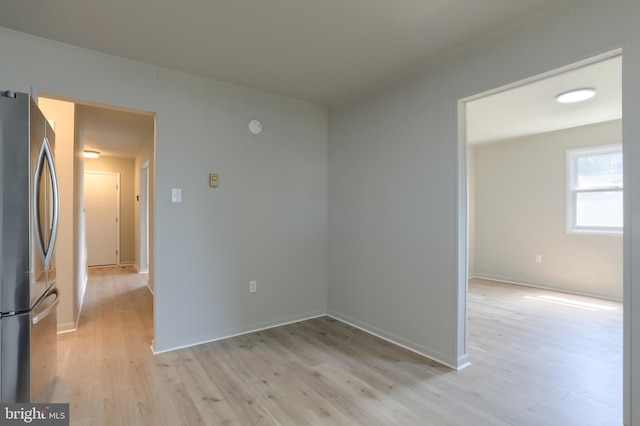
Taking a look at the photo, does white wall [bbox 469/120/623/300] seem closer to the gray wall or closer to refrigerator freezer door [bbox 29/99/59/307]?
the gray wall

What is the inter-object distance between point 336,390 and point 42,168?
227 centimetres

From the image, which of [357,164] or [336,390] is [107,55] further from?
[336,390]

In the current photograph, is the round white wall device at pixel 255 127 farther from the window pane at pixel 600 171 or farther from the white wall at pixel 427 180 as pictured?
the window pane at pixel 600 171

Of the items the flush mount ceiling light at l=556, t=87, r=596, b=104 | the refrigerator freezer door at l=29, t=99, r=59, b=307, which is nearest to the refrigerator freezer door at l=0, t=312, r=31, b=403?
the refrigerator freezer door at l=29, t=99, r=59, b=307

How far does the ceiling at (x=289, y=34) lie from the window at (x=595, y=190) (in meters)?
1.68

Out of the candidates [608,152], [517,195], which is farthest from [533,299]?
[608,152]

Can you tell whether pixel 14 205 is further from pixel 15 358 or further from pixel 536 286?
pixel 536 286

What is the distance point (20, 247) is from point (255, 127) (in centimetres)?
217

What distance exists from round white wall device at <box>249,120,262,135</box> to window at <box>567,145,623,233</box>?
475cm

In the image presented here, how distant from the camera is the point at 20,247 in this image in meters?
1.58

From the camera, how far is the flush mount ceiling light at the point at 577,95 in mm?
3289

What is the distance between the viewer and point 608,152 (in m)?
4.64

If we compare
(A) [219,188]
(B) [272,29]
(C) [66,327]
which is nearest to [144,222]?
(C) [66,327]

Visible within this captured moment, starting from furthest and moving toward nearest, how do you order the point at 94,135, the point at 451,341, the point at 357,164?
the point at 94,135 → the point at 357,164 → the point at 451,341
